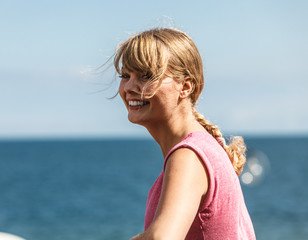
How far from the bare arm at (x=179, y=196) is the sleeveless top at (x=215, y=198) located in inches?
1.6

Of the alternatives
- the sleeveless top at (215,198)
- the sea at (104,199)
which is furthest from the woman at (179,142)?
the sea at (104,199)

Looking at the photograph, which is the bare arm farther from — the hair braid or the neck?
the hair braid

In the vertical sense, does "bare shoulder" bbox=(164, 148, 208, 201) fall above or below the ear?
below

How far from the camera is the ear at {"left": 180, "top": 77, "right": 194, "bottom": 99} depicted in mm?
2146

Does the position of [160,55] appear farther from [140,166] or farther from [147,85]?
[140,166]

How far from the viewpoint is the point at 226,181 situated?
1940 millimetres

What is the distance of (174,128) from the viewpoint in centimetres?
215

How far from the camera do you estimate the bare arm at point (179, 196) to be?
172cm

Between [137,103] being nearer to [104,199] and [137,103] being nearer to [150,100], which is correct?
[150,100]

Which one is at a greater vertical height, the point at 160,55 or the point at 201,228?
the point at 160,55

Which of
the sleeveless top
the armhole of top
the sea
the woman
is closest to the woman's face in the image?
the woman

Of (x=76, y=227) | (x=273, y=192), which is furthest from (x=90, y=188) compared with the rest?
(x=76, y=227)

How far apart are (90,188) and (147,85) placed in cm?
4665

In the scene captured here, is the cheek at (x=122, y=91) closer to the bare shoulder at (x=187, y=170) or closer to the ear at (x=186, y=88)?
the ear at (x=186, y=88)
